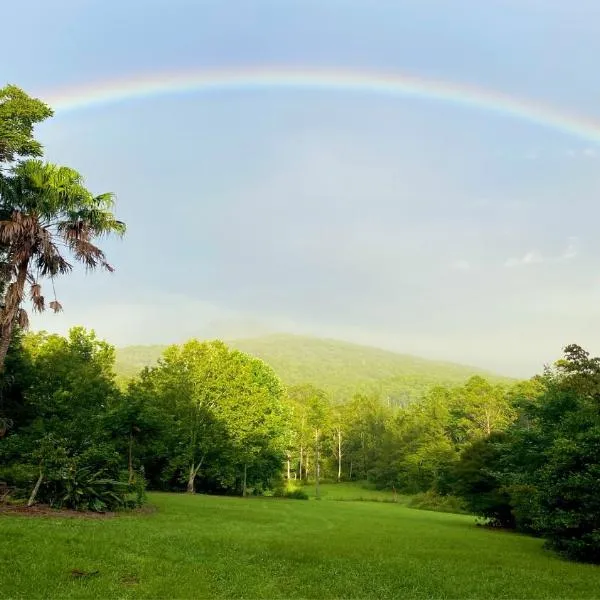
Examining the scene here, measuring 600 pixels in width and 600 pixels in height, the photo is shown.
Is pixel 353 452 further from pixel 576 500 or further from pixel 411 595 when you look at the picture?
pixel 411 595

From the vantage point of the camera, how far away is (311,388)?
5379 inches

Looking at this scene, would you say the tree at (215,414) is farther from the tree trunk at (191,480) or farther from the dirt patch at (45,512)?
the dirt patch at (45,512)

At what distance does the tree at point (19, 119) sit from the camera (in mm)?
22312

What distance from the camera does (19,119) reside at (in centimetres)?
2280

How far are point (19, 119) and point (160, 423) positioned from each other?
19.9 meters

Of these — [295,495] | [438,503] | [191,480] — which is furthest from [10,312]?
[438,503]

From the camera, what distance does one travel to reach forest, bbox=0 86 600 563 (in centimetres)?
1997

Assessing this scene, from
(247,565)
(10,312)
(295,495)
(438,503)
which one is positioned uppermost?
(10,312)

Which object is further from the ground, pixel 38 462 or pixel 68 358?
pixel 68 358

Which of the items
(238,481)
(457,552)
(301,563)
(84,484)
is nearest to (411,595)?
(301,563)

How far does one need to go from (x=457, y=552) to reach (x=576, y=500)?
470cm

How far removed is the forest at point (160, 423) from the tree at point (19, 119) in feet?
0.18

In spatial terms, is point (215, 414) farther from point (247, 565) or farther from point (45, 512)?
point (247, 565)

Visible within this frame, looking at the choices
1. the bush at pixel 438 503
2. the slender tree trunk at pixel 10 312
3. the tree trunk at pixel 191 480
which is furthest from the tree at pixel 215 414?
the slender tree trunk at pixel 10 312
